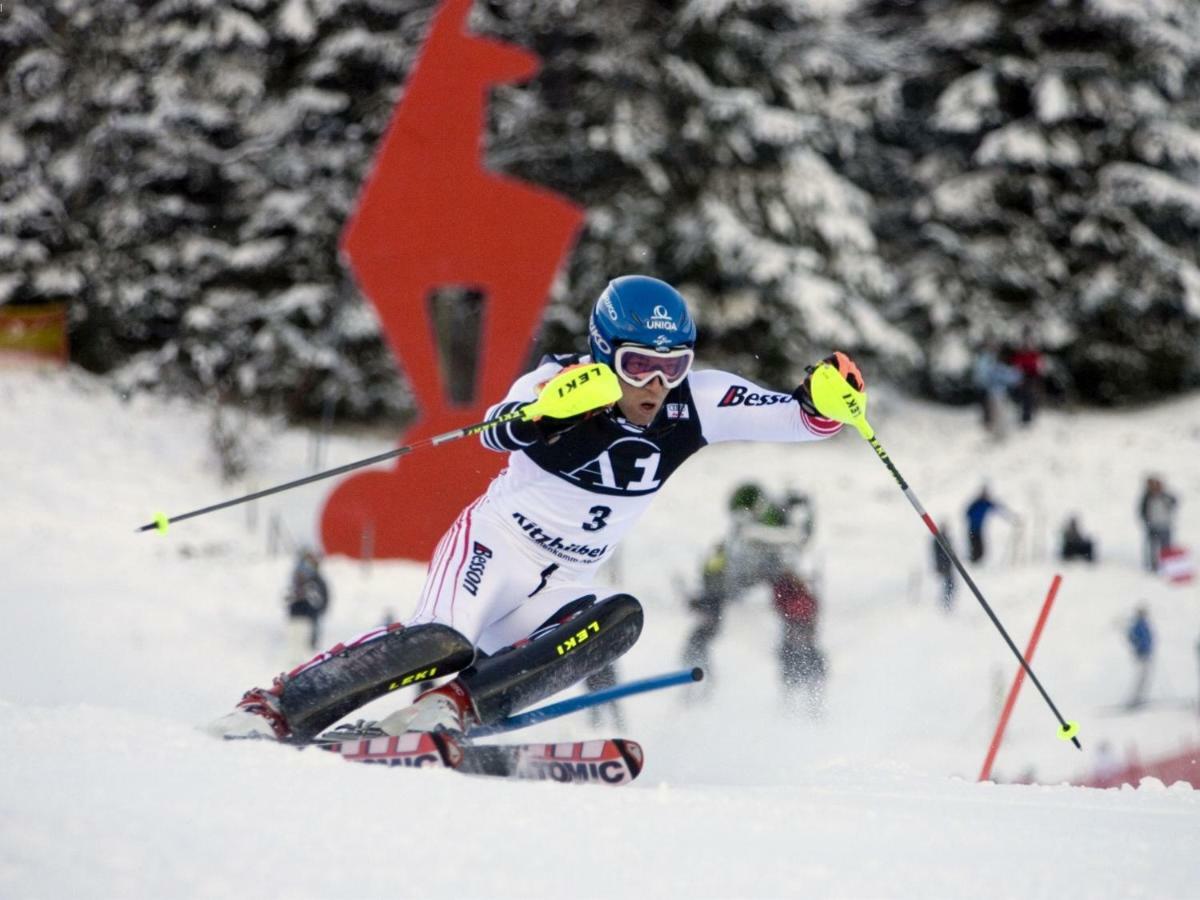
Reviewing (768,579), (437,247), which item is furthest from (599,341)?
(437,247)

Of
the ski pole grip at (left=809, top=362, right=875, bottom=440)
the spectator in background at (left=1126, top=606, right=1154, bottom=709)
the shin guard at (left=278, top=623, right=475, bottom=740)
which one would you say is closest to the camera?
the shin guard at (left=278, top=623, right=475, bottom=740)

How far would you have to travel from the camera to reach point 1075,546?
13.9 metres

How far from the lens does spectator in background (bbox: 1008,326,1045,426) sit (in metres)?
18.2

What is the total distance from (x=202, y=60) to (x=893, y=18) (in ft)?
33.9

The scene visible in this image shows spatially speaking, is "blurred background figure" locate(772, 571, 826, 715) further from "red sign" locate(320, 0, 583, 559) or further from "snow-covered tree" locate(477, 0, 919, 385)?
"snow-covered tree" locate(477, 0, 919, 385)

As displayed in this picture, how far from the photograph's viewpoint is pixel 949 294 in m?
19.5

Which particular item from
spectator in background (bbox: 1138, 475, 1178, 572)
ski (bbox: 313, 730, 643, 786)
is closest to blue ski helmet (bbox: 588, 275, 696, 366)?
ski (bbox: 313, 730, 643, 786)

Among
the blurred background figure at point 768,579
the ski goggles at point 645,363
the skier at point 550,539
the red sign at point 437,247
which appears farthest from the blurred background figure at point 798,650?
the red sign at point 437,247

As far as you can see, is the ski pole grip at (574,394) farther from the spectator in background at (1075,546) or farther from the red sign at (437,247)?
the spectator in background at (1075,546)

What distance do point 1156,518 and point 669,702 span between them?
26.2ft

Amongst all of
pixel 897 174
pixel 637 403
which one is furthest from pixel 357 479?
pixel 897 174

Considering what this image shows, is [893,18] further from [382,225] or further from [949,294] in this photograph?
[382,225]

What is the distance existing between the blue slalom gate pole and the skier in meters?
0.05

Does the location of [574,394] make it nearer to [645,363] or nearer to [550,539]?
[645,363]
